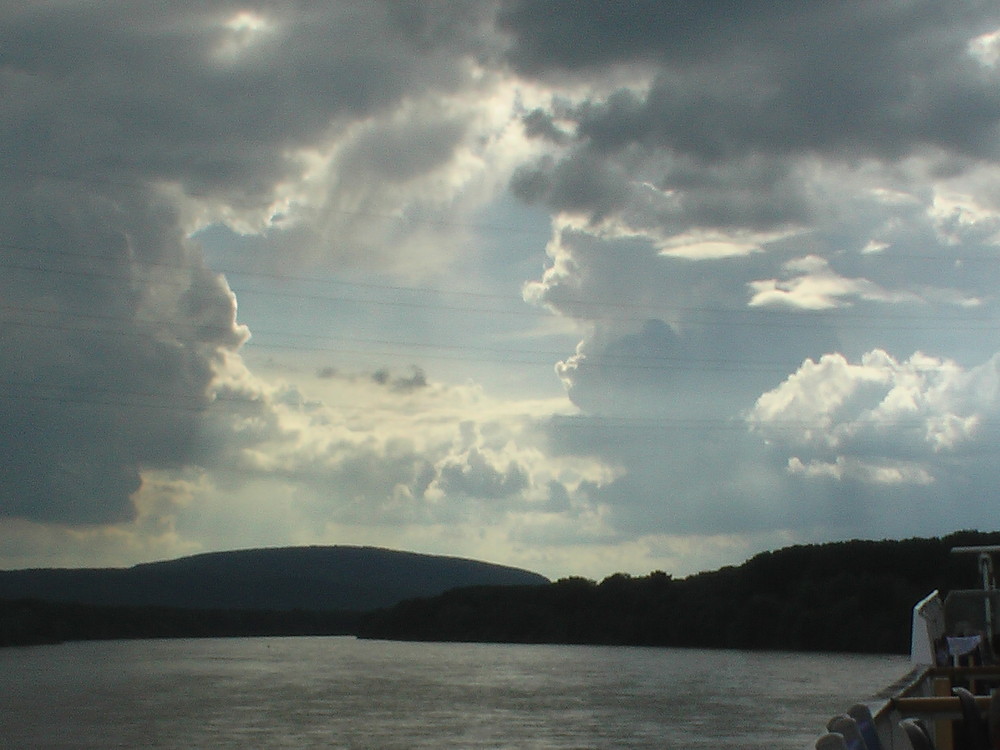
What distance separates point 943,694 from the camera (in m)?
14.2

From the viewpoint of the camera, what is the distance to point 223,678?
378ft

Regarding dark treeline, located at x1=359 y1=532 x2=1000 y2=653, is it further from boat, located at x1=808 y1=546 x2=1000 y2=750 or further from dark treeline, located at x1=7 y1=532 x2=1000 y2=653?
boat, located at x1=808 y1=546 x2=1000 y2=750

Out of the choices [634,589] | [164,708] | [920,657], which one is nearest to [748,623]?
[634,589]

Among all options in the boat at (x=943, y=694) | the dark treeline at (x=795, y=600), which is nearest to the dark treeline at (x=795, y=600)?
the dark treeline at (x=795, y=600)

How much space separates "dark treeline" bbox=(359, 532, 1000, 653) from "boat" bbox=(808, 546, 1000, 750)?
309ft

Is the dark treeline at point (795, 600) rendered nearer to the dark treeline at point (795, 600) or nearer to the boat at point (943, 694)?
the dark treeline at point (795, 600)

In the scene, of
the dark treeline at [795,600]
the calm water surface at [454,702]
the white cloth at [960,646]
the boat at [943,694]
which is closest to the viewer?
the boat at [943,694]

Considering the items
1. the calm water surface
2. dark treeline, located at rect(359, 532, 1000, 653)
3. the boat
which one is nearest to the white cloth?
the boat

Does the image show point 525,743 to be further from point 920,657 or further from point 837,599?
point 837,599

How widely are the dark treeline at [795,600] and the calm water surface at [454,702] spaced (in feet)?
15.4

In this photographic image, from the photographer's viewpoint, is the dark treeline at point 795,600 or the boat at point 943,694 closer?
the boat at point 943,694

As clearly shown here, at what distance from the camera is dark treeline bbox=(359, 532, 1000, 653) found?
408 feet

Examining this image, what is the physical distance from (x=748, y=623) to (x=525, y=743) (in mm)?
87410

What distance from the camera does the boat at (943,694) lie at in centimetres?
856
